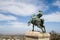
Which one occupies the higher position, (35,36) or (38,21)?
(38,21)

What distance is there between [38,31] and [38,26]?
297mm

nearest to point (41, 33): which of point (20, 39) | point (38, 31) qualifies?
point (38, 31)

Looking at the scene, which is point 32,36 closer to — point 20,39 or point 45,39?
point 45,39

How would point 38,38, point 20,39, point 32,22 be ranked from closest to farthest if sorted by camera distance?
point 38,38 < point 32,22 < point 20,39

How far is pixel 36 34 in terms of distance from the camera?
11.2 meters

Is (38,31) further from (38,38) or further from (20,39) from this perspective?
(20,39)

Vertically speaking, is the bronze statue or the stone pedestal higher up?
the bronze statue

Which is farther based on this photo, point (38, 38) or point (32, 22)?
point (32, 22)

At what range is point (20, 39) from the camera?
23.6 m

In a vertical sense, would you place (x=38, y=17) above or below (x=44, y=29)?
above

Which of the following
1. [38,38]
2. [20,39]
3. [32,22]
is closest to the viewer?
[38,38]

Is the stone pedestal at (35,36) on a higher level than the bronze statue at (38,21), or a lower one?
lower

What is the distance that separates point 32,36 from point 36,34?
0.93 feet

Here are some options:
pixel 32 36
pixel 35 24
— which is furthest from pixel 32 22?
pixel 32 36
